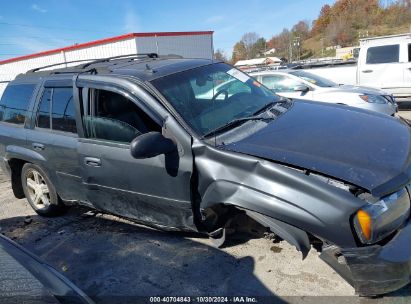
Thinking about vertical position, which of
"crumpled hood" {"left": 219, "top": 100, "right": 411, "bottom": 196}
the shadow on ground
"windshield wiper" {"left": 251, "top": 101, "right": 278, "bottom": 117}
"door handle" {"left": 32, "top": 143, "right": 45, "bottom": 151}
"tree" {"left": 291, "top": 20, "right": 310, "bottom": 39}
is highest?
"tree" {"left": 291, "top": 20, "right": 310, "bottom": 39}

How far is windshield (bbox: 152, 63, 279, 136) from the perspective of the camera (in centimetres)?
329

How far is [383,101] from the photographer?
770 cm

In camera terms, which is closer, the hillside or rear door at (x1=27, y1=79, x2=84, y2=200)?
rear door at (x1=27, y1=79, x2=84, y2=200)

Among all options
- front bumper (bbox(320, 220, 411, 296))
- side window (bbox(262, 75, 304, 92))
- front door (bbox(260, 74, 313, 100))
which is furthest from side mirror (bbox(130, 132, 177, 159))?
side window (bbox(262, 75, 304, 92))

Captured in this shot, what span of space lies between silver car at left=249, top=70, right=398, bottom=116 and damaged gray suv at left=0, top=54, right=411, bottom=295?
421 centimetres

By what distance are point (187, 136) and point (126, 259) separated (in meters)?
1.41

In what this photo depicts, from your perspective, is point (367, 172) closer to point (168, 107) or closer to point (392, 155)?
point (392, 155)

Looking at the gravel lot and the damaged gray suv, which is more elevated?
the damaged gray suv

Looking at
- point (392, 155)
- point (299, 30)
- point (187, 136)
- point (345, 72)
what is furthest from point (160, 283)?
point (299, 30)

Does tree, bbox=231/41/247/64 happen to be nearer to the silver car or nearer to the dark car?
the silver car

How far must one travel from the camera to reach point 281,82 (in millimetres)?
8953

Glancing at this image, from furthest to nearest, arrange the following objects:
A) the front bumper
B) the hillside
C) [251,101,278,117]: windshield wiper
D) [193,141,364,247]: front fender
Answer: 1. the hillside
2. [251,101,278,117]: windshield wiper
3. [193,141,364,247]: front fender
4. the front bumper

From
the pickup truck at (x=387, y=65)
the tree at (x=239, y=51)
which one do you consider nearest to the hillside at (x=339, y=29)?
the tree at (x=239, y=51)

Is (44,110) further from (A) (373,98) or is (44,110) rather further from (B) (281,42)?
(B) (281,42)
